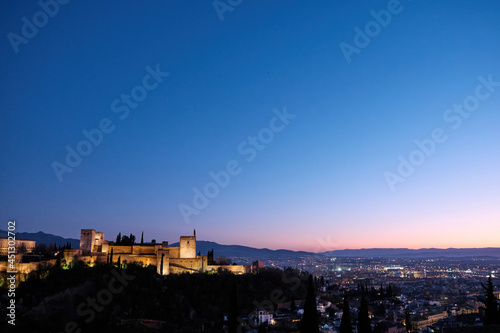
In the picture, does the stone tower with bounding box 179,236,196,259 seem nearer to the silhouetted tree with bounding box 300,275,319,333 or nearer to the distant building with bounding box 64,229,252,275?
the distant building with bounding box 64,229,252,275

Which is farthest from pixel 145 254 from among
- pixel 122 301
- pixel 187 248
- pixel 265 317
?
pixel 265 317

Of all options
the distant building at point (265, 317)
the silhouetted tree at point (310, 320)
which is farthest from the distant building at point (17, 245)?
the silhouetted tree at point (310, 320)

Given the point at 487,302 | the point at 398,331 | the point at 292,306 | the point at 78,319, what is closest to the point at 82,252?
the point at 78,319

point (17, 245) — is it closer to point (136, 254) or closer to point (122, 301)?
point (136, 254)

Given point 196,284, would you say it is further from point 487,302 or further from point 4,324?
point 487,302

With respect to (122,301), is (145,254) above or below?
above

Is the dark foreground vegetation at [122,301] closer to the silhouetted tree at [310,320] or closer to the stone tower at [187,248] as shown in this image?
the stone tower at [187,248]

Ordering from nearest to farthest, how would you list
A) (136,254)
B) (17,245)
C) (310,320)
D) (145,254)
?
(310,320), (17,245), (136,254), (145,254)

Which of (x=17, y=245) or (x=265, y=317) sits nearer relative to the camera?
(x=265, y=317)

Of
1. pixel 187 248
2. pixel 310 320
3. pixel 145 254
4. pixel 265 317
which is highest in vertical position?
pixel 187 248

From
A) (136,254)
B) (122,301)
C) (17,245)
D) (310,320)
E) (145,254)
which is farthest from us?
(145,254)
